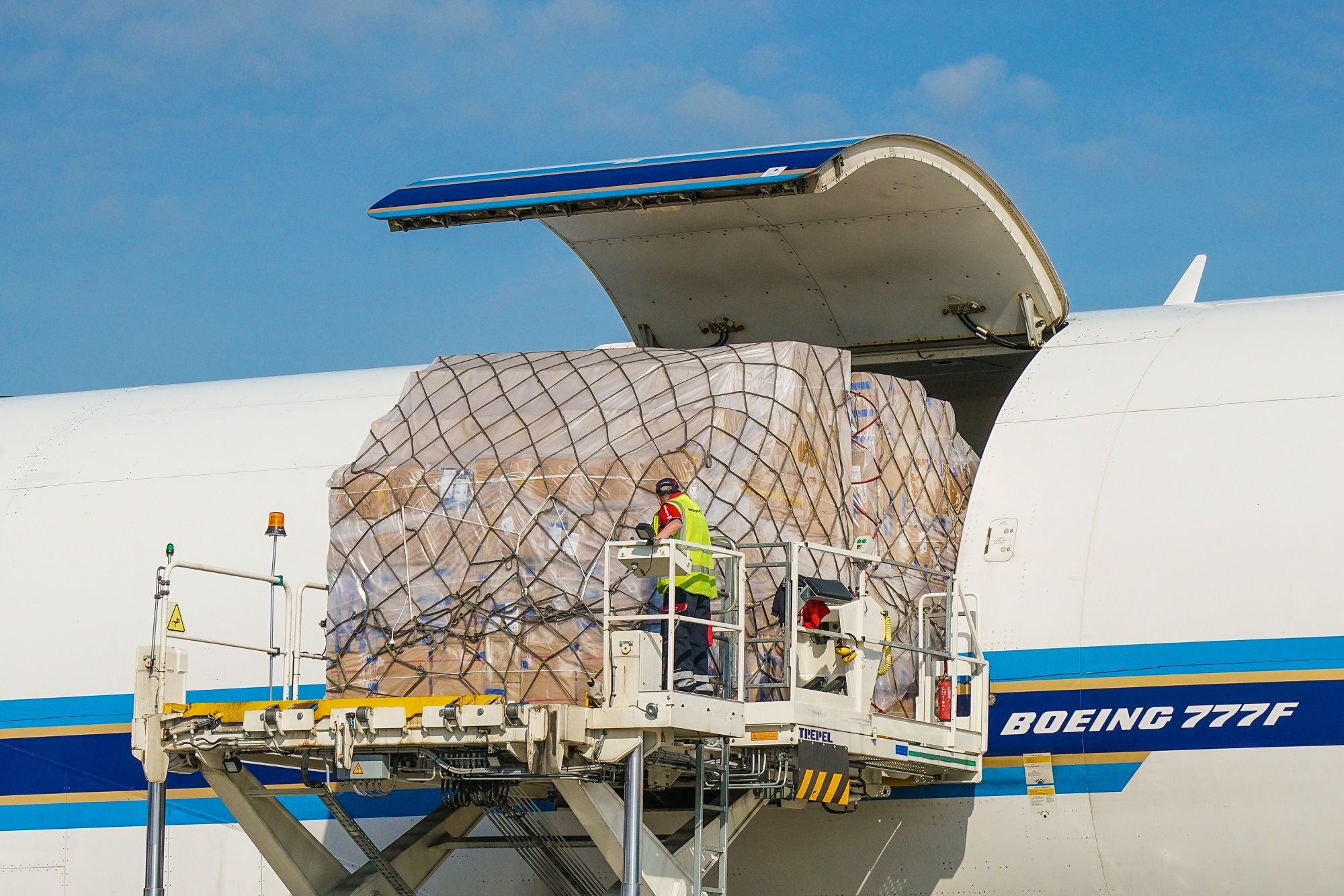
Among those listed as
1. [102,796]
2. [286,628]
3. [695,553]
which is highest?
[695,553]

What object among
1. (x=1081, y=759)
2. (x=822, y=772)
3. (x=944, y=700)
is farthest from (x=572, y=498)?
(x=1081, y=759)

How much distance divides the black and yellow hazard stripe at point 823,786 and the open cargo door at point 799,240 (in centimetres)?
375

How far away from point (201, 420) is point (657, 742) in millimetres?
6669

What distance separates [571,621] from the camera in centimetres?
1060

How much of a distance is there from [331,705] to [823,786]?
9.58 feet

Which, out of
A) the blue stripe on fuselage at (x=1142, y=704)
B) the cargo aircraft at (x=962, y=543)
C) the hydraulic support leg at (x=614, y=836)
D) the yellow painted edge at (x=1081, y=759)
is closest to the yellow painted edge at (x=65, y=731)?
the cargo aircraft at (x=962, y=543)

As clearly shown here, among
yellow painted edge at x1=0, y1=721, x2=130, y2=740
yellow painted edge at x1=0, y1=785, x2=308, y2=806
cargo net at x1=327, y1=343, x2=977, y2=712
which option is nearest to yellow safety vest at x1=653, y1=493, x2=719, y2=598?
cargo net at x1=327, y1=343, x2=977, y2=712

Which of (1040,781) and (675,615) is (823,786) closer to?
(675,615)

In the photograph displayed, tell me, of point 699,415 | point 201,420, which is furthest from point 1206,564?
point 201,420

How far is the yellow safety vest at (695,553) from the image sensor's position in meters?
9.88

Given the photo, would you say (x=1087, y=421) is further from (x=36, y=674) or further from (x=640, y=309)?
(x=36, y=674)

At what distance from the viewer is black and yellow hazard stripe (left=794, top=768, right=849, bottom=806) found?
1006cm

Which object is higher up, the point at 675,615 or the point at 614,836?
the point at 675,615

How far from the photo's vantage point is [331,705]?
32.6ft
